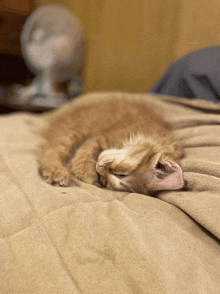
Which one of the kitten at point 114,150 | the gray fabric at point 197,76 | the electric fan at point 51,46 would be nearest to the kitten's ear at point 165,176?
the kitten at point 114,150

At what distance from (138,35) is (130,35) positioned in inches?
3.6

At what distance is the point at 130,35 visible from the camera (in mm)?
2521

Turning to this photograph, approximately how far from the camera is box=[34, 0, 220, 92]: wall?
2.15 m

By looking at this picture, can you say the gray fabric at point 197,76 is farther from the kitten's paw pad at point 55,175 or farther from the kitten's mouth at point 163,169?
the kitten's paw pad at point 55,175

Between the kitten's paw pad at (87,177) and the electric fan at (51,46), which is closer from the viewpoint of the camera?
the kitten's paw pad at (87,177)

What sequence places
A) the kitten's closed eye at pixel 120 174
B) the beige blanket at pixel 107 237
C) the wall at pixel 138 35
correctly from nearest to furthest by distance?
the beige blanket at pixel 107 237 < the kitten's closed eye at pixel 120 174 < the wall at pixel 138 35

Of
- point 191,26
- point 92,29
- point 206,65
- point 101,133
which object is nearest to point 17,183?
point 101,133

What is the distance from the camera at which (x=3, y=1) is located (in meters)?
2.60

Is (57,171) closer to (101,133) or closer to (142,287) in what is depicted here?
(101,133)

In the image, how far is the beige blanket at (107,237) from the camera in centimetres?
58

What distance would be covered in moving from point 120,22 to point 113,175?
2053 millimetres

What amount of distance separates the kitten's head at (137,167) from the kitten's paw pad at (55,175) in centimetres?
18

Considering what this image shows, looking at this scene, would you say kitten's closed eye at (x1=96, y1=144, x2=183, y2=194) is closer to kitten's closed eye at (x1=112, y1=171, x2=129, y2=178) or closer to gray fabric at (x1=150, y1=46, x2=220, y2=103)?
kitten's closed eye at (x1=112, y1=171, x2=129, y2=178)

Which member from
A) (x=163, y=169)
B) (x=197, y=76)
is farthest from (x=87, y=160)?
(x=197, y=76)
